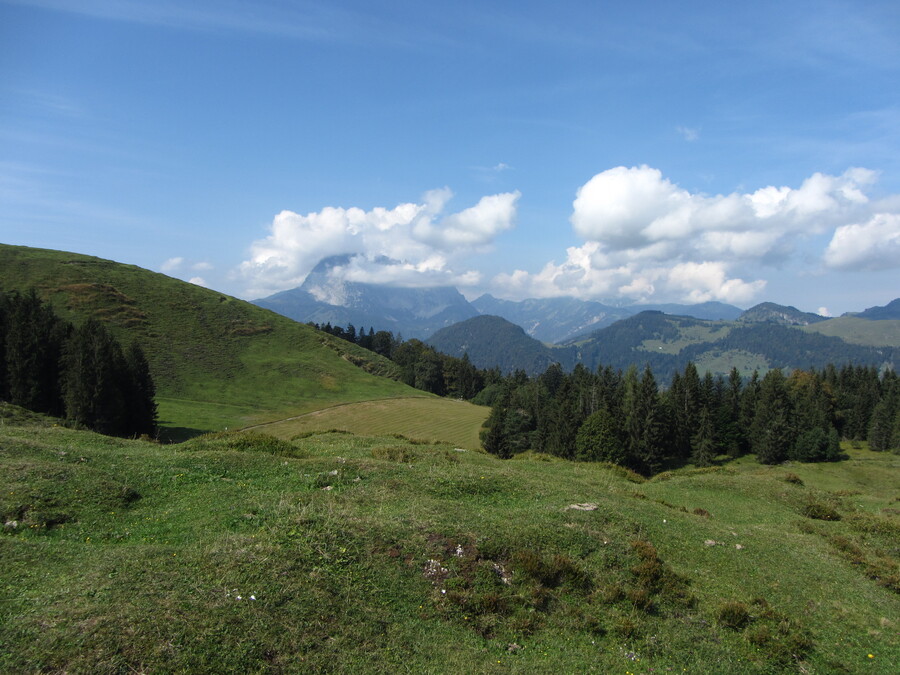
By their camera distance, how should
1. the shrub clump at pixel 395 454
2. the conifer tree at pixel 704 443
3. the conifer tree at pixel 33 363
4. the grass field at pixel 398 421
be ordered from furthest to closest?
the grass field at pixel 398 421
the conifer tree at pixel 704 443
the conifer tree at pixel 33 363
the shrub clump at pixel 395 454

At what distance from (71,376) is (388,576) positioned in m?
60.6

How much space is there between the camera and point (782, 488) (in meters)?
31.2

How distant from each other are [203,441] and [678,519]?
25.4 m

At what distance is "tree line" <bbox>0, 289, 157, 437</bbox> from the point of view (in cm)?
5453

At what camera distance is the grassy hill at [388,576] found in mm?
9852

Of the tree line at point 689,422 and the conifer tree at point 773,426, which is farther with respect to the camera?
the conifer tree at point 773,426

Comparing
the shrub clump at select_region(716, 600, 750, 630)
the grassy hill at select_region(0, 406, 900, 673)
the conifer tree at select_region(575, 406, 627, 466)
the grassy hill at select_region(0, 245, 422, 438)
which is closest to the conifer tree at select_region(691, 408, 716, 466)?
the conifer tree at select_region(575, 406, 627, 466)

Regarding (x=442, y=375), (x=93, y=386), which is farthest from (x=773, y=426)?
(x=93, y=386)

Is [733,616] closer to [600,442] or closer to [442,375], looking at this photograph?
[600,442]

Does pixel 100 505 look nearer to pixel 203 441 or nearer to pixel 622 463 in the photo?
pixel 203 441

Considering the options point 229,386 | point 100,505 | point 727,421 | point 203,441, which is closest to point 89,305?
point 229,386

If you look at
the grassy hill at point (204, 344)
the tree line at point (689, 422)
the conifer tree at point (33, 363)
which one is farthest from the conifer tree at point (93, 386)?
the tree line at point (689, 422)

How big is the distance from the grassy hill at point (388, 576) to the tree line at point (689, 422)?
5204 cm

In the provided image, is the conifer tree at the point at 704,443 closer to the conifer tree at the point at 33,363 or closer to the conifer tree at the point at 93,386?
the conifer tree at the point at 93,386
